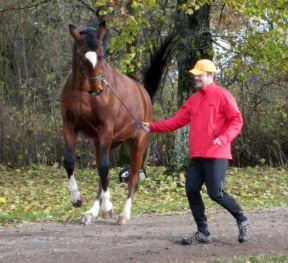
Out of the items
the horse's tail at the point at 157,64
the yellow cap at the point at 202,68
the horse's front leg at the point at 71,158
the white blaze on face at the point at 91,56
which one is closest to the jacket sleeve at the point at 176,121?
the yellow cap at the point at 202,68

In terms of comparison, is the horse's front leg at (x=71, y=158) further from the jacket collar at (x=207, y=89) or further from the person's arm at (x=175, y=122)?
the jacket collar at (x=207, y=89)

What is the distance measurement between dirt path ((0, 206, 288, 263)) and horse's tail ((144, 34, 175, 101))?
4.21 meters

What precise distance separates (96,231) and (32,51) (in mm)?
17431

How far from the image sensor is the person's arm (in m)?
6.90

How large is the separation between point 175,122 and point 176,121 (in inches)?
0.9

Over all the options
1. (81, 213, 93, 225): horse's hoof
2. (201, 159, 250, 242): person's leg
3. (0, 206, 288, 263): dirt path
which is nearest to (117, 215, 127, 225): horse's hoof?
(0, 206, 288, 263): dirt path

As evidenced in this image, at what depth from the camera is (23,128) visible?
68.8 feet

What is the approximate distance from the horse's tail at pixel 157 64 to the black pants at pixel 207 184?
571 cm

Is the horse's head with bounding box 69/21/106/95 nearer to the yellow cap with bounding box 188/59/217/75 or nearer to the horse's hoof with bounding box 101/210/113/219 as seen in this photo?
the yellow cap with bounding box 188/59/217/75

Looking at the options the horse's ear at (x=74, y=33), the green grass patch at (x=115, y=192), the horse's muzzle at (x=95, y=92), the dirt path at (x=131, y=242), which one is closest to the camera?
the dirt path at (x=131, y=242)

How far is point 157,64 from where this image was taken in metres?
12.2

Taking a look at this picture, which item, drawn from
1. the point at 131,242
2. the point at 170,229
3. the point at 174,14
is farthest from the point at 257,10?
the point at 131,242

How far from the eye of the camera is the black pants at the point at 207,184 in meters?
6.51

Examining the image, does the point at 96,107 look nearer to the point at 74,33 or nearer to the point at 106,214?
the point at 74,33
